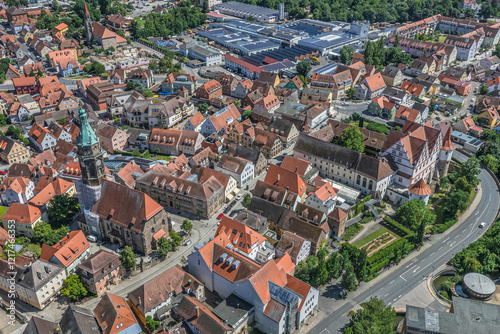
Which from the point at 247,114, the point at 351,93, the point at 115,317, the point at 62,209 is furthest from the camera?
the point at 351,93

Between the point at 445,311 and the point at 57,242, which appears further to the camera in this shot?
the point at 57,242

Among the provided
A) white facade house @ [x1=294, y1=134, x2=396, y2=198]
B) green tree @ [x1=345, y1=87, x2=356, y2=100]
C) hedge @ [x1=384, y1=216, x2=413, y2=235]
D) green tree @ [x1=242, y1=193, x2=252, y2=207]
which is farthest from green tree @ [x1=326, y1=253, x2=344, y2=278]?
green tree @ [x1=345, y1=87, x2=356, y2=100]

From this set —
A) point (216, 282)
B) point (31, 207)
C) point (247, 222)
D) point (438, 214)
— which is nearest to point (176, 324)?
point (216, 282)

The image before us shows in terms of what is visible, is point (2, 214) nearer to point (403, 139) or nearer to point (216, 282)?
point (216, 282)

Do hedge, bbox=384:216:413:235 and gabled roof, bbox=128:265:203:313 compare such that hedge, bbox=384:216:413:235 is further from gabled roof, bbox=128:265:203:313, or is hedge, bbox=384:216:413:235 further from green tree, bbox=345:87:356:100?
green tree, bbox=345:87:356:100

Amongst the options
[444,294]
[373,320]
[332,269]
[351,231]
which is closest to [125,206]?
[332,269]

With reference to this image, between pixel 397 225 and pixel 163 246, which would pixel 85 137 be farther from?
pixel 397 225
